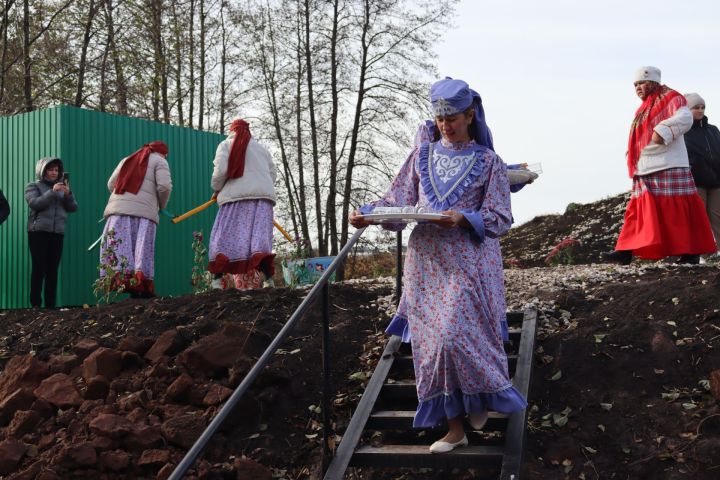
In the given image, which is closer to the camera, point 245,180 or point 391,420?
point 391,420

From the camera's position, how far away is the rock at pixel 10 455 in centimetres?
463

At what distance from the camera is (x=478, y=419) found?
3.84 m

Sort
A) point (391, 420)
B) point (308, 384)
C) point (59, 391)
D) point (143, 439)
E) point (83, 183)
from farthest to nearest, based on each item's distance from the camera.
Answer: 1. point (83, 183)
2. point (59, 391)
3. point (308, 384)
4. point (143, 439)
5. point (391, 420)

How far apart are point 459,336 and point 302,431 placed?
4.32 feet

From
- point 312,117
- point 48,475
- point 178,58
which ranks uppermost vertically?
point 178,58

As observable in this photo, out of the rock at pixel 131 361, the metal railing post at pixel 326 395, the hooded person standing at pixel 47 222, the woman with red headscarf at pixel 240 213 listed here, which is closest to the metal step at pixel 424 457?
the metal railing post at pixel 326 395

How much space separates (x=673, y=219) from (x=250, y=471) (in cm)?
465

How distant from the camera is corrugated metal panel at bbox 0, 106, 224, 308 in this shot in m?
9.76

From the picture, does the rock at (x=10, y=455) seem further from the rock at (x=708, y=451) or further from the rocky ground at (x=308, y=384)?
the rock at (x=708, y=451)

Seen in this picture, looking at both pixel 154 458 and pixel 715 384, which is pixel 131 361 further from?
pixel 715 384

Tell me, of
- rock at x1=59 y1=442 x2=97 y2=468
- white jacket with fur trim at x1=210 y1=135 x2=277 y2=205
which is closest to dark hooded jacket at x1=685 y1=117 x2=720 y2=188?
white jacket with fur trim at x1=210 y1=135 x2=277 y2=205

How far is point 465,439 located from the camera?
12.8 feet

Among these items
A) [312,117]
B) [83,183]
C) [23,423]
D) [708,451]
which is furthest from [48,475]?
[312,117]

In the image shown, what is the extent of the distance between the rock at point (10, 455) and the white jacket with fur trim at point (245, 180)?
3.74m
